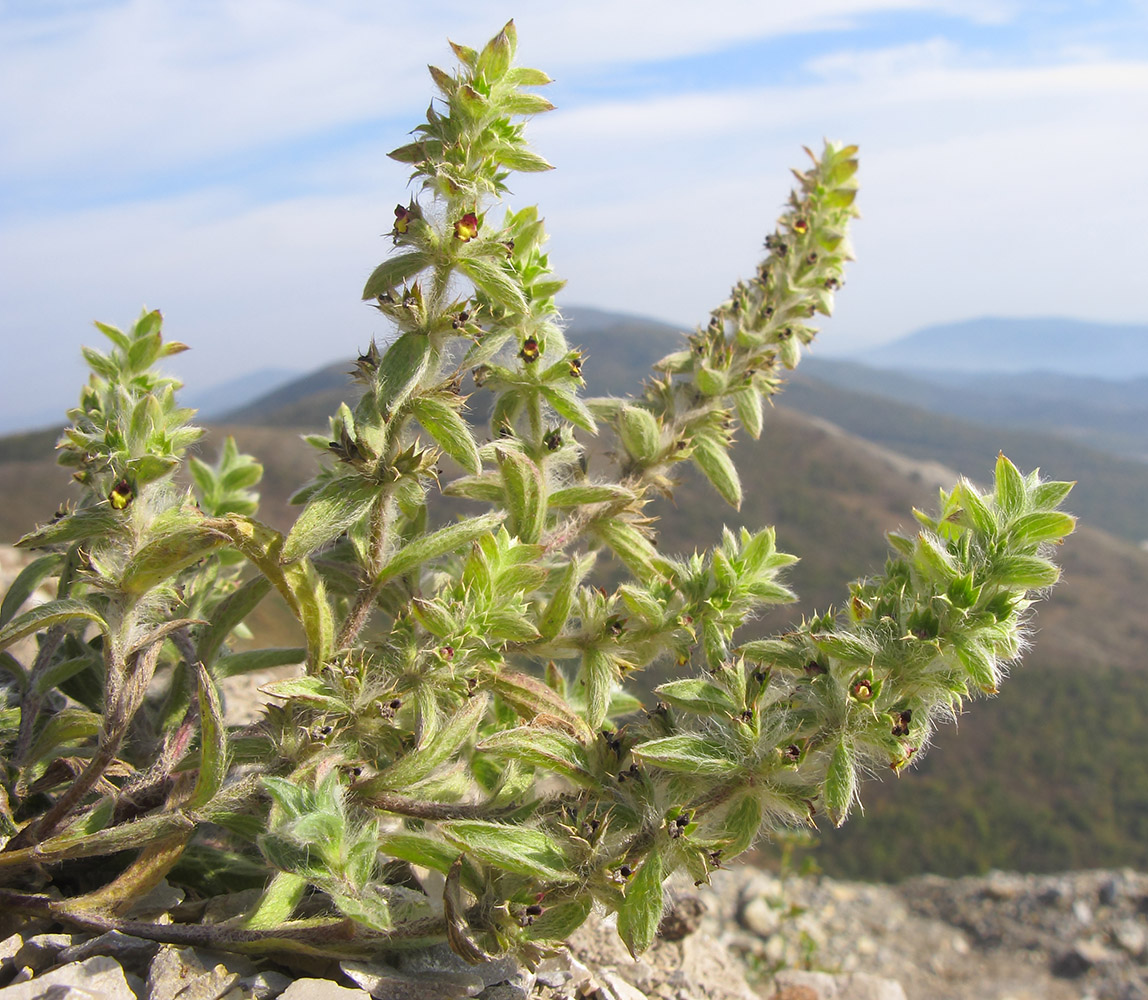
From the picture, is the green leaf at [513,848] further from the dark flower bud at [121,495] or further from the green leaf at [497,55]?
the green leaf at [497,55]

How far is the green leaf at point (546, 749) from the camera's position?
265 centimetres

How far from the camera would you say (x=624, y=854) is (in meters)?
2.56

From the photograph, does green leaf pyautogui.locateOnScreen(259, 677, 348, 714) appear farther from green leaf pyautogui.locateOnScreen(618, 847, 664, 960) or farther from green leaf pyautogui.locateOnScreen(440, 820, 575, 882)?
green leaf pyautogui.locateOnScreen(618, 847, 664, 960)

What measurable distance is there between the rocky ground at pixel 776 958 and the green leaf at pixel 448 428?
5.15 feet

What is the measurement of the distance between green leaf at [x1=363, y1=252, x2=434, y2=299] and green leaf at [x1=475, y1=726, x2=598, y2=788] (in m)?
1.40

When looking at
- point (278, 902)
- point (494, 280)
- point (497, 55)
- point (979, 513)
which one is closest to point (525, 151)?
point (497, 55)

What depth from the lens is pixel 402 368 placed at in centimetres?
260

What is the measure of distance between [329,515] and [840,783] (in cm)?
164

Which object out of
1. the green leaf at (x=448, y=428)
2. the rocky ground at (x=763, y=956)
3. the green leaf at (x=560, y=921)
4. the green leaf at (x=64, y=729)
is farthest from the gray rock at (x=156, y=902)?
the green leaf at (x=448, y=428)

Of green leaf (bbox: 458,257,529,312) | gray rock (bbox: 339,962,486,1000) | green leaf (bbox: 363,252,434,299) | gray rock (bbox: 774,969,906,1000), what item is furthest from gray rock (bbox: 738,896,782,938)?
green leaf (bbox: 363,252,434,299)

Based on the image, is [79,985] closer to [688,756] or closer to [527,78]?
[688,756]

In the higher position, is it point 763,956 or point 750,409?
point 750,409

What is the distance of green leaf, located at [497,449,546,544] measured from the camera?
3096 mm

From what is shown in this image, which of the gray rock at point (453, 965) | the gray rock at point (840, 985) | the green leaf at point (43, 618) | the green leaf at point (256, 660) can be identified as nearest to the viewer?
the green leaf at point (43, 618)
